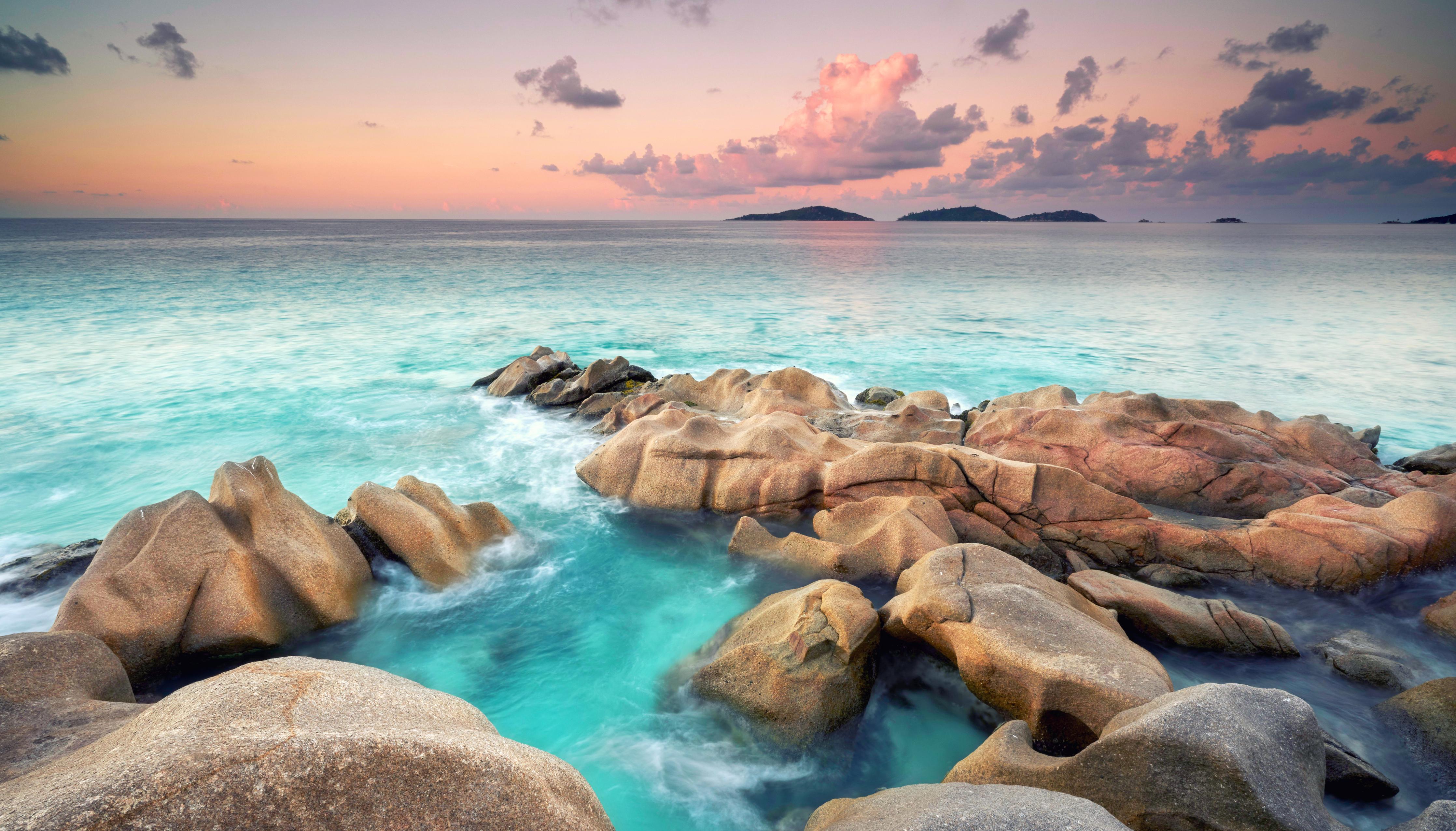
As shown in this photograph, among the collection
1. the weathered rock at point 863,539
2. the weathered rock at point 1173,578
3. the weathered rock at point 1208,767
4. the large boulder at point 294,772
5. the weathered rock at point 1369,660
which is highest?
the large boulder at point 294,772

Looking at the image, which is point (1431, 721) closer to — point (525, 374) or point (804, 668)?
point (804, 668)

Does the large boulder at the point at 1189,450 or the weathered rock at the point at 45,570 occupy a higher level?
the large boulder at the point at 1189,450

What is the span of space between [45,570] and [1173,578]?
49.7ft

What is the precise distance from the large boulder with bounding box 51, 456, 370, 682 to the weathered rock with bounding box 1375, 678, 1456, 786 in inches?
438

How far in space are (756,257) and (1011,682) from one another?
7155cm

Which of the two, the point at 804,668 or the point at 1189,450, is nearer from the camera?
the point at 804,668

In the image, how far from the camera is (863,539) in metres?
8.62

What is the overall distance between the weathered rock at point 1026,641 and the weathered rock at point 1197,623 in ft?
1.68

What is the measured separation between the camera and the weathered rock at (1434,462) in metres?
11.2

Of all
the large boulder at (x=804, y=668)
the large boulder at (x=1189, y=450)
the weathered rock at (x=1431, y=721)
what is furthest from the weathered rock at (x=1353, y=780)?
the large boulder at (x=1189, y=450)

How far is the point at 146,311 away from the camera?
3170cm

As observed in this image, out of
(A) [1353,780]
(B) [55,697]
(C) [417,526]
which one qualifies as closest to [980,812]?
(A) [1353,780]

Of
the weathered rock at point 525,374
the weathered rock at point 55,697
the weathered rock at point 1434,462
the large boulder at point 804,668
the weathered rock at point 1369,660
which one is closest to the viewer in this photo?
the weathered rock at point 55,697

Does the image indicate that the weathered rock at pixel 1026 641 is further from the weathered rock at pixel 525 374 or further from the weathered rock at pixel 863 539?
the weathered rock at pixel 525 374
